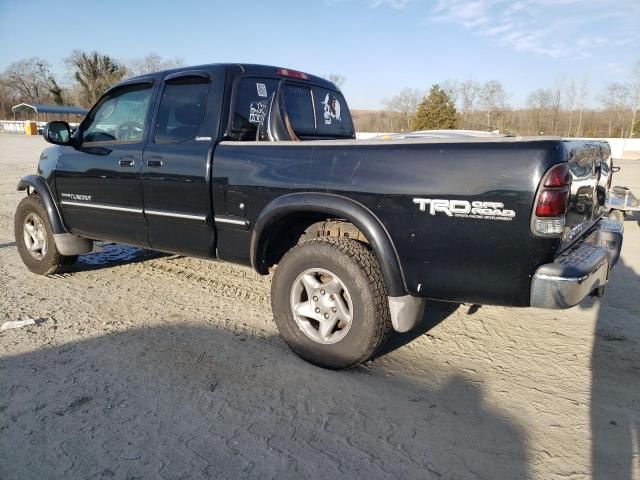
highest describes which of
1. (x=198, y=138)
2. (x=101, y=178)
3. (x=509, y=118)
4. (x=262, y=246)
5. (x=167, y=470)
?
(x=509, y=118)

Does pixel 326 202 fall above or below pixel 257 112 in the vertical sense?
below

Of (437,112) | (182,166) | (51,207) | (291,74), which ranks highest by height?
(437,112)

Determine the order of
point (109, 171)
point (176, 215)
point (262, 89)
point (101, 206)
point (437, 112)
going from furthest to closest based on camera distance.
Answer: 1. point (437, 112)
2. point (101, 206)
3. point (109, 171)
4. point (262, 89)
5. point (176, 215)

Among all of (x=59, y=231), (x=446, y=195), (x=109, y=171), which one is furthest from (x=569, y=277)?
(x=59, y=231)

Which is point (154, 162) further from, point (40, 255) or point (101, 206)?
point (40, 255)

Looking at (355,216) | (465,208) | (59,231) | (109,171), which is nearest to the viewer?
(465,208)

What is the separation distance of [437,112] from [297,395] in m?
31.4

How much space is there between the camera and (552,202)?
7.68 feet

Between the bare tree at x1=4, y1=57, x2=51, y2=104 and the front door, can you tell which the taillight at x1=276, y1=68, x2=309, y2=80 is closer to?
the front door

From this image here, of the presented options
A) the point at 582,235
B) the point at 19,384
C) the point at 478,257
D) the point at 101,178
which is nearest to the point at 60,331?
the point at 19,384

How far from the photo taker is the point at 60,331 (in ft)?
12.1

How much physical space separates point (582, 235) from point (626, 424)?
1136 mm

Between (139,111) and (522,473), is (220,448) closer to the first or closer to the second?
(522,473)

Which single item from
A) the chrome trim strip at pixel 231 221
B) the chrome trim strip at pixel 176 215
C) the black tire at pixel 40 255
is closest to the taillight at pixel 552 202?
the chrome trim strip at pixel 231 221
